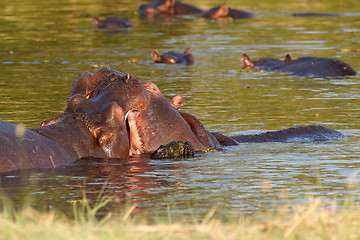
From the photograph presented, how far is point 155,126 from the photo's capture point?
679 cm

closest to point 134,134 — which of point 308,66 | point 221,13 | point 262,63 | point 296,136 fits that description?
point 296,136

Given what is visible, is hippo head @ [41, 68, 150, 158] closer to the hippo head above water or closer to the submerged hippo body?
the hippo head above water

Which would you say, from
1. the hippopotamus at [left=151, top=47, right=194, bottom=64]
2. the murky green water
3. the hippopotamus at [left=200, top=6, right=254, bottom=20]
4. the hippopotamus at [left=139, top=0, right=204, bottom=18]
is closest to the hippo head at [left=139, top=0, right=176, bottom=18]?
the hippopotamus at [left=139, top=0, right=204, bottom=18]

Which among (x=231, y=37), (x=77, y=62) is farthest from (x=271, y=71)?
(x=231, y=37)

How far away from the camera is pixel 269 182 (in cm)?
565

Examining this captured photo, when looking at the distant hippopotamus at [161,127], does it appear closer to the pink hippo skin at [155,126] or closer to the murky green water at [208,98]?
the pink hippo skin at [155,126]

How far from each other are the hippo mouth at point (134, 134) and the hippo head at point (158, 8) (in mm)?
18723

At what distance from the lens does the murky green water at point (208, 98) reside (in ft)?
17.6

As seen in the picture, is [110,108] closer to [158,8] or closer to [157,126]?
[157,126]

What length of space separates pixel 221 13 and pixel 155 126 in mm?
17046

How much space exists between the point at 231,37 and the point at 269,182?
13.8 m

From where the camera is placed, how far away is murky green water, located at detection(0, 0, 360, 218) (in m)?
5.36

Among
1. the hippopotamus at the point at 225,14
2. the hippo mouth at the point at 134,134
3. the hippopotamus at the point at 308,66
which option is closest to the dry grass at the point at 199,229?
the hippo mouth at the point at 134,134

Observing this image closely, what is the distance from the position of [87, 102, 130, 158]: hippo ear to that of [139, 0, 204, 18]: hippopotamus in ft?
62.8
